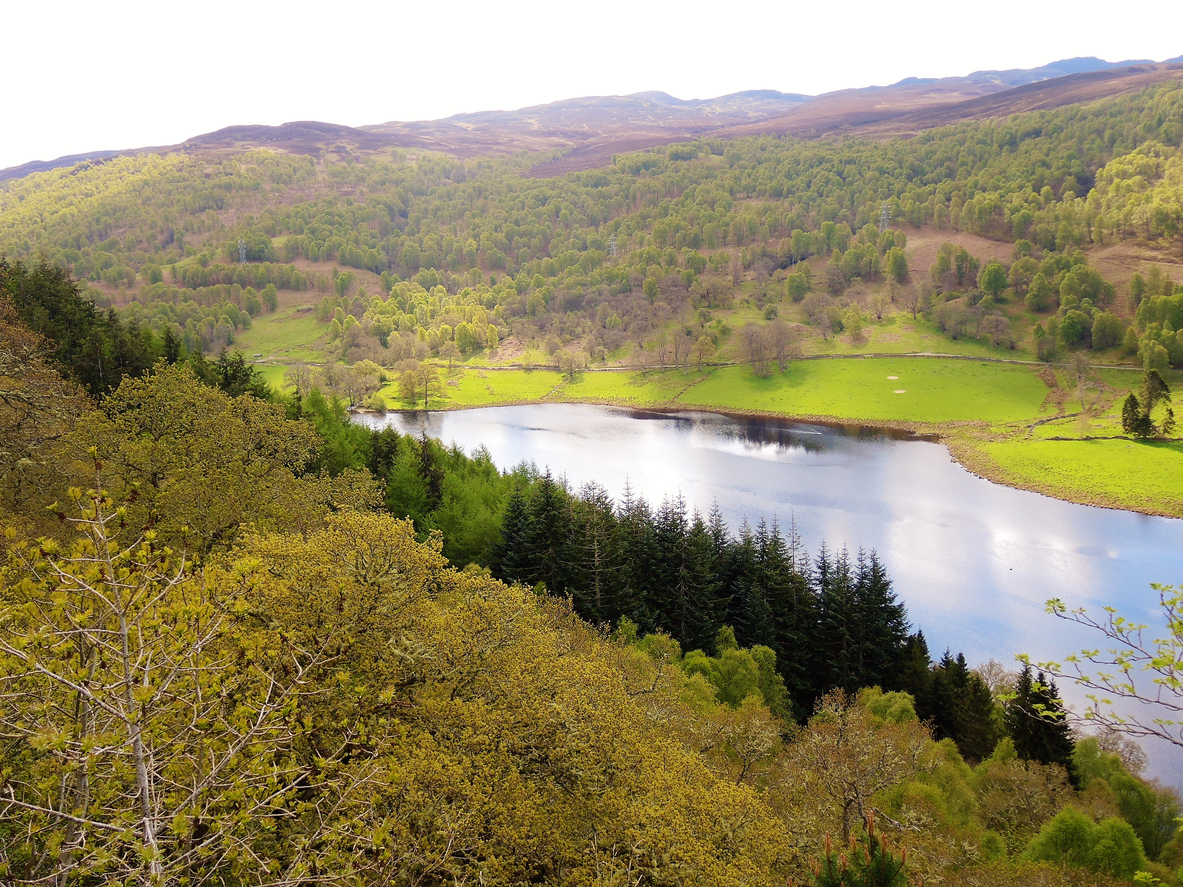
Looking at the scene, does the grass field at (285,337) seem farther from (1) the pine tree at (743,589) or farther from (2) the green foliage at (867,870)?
(2) the green foliage at (867,870)

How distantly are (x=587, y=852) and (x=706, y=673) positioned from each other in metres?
18.6

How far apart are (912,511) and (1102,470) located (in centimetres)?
2178

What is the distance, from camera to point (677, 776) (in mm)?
14336

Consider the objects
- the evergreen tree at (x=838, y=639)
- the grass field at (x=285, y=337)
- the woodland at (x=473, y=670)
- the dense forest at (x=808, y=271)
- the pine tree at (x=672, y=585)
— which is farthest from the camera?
the grass field at (x=285, y=337)

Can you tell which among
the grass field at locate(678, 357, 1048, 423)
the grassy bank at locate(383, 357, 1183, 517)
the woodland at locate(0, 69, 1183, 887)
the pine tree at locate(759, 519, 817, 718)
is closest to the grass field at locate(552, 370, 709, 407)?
the grassy bank at locate(383, 357, 1183, 517)

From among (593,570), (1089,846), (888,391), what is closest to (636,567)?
(593,570)

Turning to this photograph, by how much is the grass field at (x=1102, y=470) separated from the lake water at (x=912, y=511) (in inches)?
86.3

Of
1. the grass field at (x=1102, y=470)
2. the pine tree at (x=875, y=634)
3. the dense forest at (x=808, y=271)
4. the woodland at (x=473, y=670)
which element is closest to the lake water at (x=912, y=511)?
the grass field at (x=1102, y=470)

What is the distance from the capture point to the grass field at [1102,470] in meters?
59.7

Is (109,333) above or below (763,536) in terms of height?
above

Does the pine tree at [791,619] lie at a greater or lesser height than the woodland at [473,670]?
lesser

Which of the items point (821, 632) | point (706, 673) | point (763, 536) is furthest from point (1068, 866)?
point (763, 536)

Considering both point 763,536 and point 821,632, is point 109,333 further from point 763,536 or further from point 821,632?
point 821,632

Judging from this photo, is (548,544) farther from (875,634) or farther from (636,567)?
(875,634)
